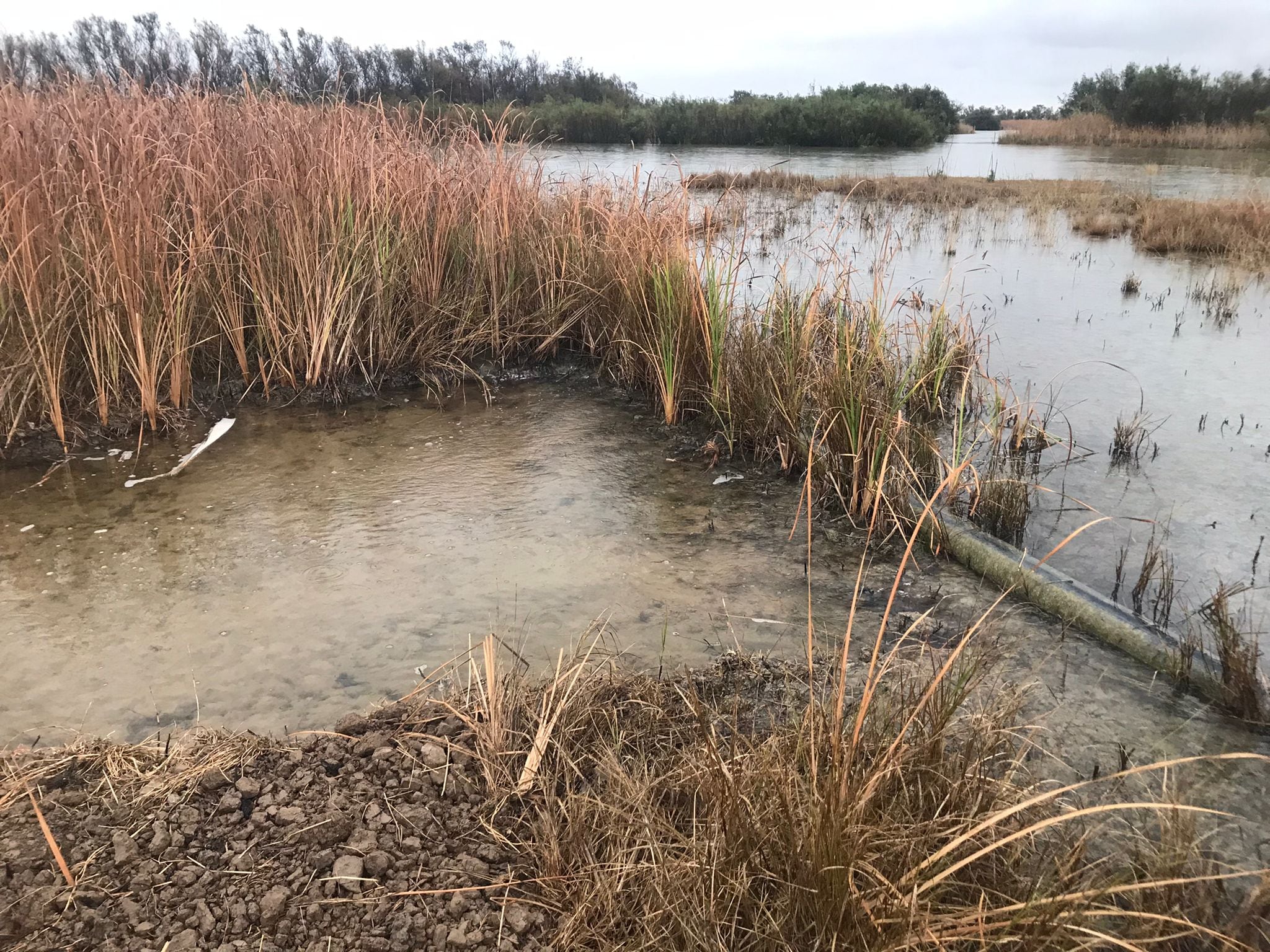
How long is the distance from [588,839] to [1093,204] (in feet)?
49.5

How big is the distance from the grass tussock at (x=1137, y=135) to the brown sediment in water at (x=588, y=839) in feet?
108

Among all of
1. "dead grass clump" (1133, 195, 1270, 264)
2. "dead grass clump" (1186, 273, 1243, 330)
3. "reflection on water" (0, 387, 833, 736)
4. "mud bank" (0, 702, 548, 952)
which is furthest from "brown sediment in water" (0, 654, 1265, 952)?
"dead grass clump" (1133, 195, 1270, 264)

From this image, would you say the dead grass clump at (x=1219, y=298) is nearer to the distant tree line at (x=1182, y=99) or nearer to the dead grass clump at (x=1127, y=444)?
the dead grass clump at (x=1127, y=444)

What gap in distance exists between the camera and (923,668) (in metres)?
2.36

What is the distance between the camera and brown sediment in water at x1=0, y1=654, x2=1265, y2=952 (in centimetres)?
140

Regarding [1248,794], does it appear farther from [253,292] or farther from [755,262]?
[755,262]

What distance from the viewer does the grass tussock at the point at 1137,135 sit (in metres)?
26.3

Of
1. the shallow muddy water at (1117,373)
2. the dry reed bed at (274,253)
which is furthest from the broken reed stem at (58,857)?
the shallow muddy water at (1117,373)

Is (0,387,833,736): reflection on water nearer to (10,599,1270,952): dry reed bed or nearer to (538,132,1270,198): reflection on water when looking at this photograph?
(10,599,1270,952): dry reed bed

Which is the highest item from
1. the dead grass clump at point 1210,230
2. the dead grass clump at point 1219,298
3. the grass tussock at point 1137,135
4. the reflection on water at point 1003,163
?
the grass tussock at point 1137,135

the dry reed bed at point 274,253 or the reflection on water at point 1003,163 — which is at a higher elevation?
the reflection on water at point 1003,163

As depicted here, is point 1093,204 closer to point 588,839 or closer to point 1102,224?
point 1102,224

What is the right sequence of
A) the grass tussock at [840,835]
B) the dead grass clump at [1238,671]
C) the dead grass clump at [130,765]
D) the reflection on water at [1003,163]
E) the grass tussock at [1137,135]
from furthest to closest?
the grass tussock at [1137,135]
the reflection on water at [1003,163]
the dead grass clump at [1238,671]
the dead grass clump at [130,765]
the grass tussock at [840,835]

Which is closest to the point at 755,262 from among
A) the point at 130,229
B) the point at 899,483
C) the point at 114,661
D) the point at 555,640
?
the point at 899,483
